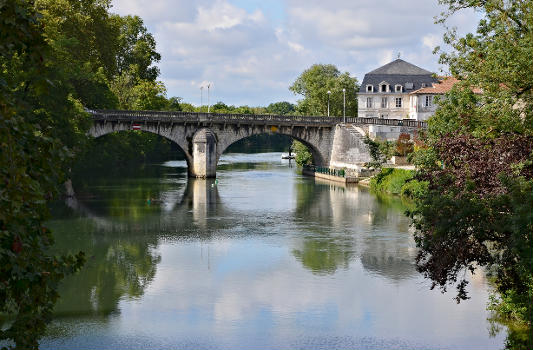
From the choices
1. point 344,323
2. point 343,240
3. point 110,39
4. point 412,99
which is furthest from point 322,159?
point 344,323

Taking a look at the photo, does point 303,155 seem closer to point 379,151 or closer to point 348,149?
point 348,149

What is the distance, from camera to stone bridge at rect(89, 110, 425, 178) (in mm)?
75250

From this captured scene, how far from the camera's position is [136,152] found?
10644cm

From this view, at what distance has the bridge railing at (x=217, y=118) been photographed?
74.2m

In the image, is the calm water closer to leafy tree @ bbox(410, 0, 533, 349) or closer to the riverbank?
leafy tree @ bbox(410, 0, 533, 349)

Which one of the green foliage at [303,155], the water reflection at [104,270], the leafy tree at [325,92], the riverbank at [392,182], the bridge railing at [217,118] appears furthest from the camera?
the leafy tree at [325,92]

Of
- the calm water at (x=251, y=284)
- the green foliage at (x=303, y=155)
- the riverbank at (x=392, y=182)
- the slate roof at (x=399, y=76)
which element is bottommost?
the calm water at (x=251, y=284)

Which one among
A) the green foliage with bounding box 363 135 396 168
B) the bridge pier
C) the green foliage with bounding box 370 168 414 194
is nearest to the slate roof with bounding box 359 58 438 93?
the green foliage with bounding box 363 135 396 168

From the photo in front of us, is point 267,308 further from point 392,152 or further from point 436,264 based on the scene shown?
point 392,152

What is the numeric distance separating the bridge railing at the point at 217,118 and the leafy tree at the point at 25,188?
6069 centimetres

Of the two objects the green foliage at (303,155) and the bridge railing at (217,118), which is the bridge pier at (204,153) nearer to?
the bridge railing at (217,118)

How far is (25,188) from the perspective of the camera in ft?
33.4

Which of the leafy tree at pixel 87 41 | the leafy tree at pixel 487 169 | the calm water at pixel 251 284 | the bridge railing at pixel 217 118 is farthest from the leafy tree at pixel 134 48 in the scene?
the leafy tree at pixel 487 169

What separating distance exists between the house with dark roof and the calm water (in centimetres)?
5036
